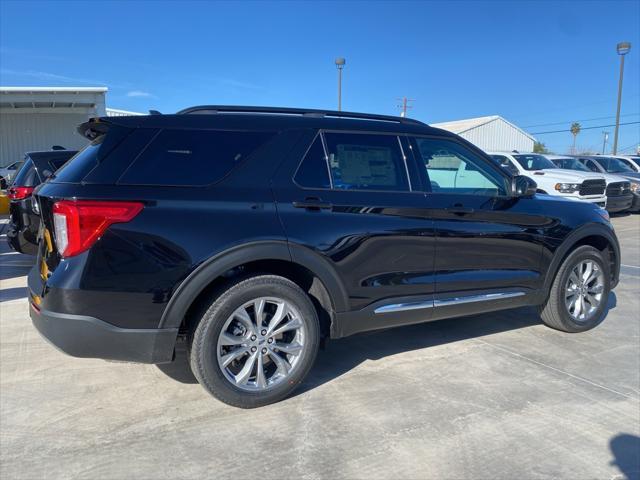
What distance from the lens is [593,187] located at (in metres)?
13.0

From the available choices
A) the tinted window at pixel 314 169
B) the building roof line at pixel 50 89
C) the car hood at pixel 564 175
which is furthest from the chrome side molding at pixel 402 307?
→ the building roof line at pixel 50 89

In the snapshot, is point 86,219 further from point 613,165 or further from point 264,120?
point 613,165

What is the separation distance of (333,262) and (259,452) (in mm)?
1244

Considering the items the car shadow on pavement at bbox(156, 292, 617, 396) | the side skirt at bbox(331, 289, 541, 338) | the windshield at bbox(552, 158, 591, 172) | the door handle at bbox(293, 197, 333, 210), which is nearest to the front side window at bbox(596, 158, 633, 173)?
the windshield at bbox(552, 158, 591, 172)

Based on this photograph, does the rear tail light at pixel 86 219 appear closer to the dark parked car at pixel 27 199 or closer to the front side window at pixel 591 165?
the dark parked car at pixel 27 199

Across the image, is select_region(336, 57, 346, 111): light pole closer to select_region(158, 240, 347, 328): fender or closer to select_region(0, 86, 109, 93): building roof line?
select_region(0, 86, 109, 93): building roof line

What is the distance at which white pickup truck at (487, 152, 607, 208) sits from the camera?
1266cm

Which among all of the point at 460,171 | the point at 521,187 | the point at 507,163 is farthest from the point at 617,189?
the point at 460,171

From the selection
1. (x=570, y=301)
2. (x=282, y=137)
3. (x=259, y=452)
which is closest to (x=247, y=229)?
(x=282, y=137)

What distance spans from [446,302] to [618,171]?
1625 centimetres

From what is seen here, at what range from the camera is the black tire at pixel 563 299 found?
4715mm

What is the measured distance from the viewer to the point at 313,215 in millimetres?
3350

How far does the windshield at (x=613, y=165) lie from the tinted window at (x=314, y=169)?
16.7 meters

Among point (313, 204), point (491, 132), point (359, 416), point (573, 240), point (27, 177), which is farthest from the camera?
point (491, 132)
